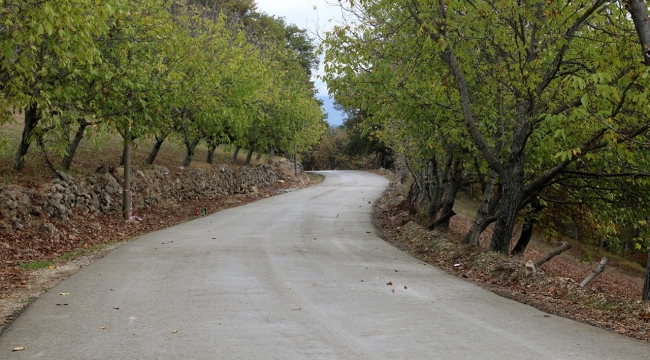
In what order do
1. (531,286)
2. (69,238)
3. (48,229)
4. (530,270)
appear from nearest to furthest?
(531,286) → (530,270) → (48,229) → (69,238)

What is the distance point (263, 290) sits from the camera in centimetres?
906

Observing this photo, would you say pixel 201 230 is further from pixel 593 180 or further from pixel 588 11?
pixel 588 11

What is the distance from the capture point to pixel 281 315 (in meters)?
7.44

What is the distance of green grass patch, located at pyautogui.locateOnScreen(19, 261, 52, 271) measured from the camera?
10769 millimetres

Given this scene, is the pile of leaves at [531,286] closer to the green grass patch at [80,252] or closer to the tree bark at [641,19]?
the tree bark at [641,19]

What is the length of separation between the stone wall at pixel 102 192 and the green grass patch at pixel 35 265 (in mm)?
1932

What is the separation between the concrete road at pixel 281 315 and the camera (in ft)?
19.6

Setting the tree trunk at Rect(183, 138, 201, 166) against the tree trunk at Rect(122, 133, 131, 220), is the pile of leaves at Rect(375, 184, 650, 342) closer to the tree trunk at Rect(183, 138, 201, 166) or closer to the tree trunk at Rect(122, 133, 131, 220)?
the tree trunk at Rect(122, 133, 131, 220)

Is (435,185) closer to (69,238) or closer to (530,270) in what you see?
(530,270)

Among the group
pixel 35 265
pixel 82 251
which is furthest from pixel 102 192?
pixel 35 265

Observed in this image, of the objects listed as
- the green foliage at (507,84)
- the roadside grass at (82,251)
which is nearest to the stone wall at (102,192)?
the roadside grass at (82,251)

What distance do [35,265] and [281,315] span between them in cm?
610

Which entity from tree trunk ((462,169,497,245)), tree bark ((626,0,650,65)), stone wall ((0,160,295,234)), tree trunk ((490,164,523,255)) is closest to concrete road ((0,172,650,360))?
tree trunk ((490,164,523,255))

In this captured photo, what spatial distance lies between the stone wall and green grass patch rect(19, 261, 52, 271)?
1932mm
